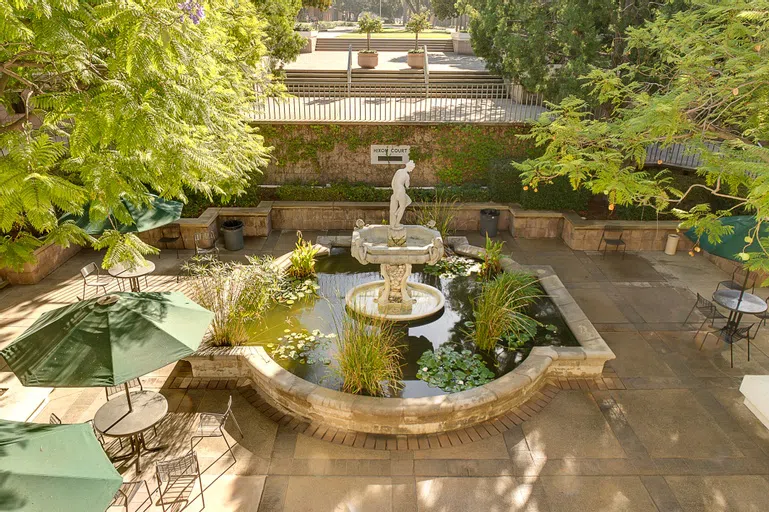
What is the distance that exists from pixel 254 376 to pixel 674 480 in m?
5.89

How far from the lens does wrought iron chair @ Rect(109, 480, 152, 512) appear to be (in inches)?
217

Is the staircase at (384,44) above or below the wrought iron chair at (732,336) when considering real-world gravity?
above

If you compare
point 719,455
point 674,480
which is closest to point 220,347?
point 674,480

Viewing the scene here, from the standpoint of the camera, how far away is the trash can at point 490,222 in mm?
13477

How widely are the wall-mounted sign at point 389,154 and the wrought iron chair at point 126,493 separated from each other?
1126 centimetres

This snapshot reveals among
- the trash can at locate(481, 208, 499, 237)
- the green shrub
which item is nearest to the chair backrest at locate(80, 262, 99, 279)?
the green shrub

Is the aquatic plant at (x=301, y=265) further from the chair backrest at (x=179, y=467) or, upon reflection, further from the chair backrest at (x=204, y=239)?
the chair backrest at (x=179, y=467)

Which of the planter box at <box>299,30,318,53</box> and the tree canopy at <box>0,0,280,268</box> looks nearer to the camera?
the tree canopy at <box>0,0,280,268</box>

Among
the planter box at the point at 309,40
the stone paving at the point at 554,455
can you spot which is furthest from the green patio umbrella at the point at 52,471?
the planter box at the point at 309,40

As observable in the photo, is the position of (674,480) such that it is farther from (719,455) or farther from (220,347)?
(220,347)

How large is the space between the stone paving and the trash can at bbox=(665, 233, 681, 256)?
3.97 metres

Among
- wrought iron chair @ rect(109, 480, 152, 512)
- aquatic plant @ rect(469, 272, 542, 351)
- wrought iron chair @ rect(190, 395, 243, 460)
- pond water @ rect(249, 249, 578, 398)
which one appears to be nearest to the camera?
wrought iron chair @ rect(109, 480, 152, 512)

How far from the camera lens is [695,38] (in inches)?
255

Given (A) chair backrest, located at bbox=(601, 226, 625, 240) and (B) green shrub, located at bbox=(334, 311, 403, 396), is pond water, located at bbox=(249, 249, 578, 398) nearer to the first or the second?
(B) green shrub, located at bbox=(334, 311, 403, 396)
